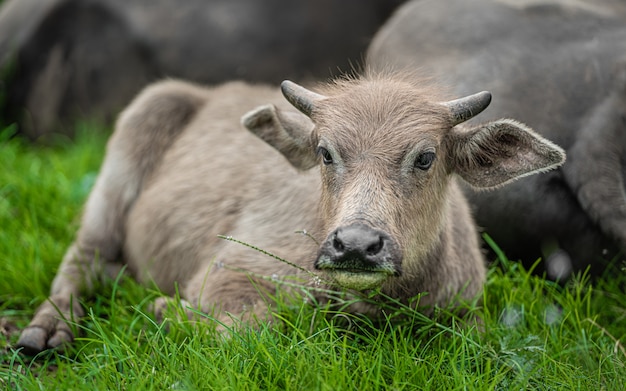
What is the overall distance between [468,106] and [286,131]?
3.22 ft

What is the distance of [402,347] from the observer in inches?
159

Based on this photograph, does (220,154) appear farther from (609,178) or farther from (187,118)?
(609,178)

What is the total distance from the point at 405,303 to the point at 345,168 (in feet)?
2.57

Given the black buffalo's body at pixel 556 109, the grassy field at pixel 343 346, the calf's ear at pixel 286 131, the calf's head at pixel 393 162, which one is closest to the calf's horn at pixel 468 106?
the calf's head at pixel 393 162

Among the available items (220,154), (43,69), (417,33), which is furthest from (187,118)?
(43,69)

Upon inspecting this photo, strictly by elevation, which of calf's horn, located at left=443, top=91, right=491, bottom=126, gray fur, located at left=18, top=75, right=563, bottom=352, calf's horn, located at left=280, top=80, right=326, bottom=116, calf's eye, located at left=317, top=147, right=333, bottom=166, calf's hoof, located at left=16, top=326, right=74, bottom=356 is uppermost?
calf's horn, located at left=280, top=80, right=326, bottom=116

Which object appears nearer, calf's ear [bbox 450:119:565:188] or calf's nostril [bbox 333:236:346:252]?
calf's nostril [bbox 333:236:346:252]

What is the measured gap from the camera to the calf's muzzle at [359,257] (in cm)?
358

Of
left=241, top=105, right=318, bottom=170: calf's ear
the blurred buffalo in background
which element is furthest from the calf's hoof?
the blurred buffalo in background

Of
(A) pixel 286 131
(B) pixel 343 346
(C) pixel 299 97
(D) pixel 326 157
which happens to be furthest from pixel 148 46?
(B) pixel 343 346

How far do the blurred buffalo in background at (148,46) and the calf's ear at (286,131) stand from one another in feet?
9.49

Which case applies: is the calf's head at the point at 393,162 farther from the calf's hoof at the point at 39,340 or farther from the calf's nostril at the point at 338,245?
the calf's hoof at the point at 39,340

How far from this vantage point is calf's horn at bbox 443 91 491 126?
4031mm

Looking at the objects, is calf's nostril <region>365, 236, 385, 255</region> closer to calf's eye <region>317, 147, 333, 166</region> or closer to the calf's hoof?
calf's eye <region>317, 147, 333, 166</region>
